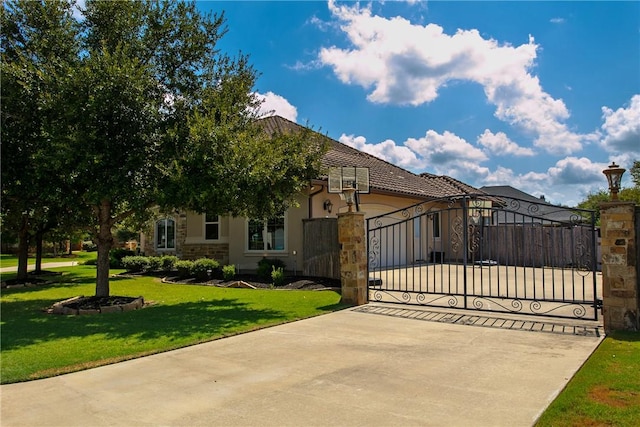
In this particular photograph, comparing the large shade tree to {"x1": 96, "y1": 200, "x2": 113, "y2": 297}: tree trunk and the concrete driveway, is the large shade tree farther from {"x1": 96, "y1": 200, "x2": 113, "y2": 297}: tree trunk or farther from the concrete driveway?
the concrete driveway

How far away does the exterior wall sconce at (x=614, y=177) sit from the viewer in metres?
7.58

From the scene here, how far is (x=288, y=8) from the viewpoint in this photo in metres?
12.7

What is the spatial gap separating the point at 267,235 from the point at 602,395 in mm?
13165

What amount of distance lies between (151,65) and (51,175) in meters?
3.35

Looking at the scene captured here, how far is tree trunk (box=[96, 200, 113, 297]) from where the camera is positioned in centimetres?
1084

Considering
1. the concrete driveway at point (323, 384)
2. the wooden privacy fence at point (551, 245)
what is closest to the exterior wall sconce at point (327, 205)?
the wooden privacy fence at point (551, 245)

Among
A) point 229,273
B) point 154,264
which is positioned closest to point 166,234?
point 154,264

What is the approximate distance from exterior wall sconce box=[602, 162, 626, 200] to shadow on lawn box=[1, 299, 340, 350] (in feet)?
19.4

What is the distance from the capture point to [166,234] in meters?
21.3

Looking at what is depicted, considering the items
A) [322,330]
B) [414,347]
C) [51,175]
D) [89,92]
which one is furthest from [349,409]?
[51,175]

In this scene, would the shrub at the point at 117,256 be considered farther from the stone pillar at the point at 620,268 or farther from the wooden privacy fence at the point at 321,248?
the stone pillar at the point at 620,268

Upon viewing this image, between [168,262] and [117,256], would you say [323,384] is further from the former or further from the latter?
[117,256]

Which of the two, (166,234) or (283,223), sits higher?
(283,223)

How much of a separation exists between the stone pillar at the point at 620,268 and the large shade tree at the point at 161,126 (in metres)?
6.31
